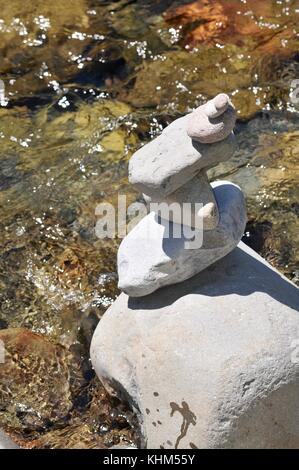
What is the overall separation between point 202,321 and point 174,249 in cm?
33

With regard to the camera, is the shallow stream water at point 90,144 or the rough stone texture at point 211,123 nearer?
the rough stone texture at point 211,123

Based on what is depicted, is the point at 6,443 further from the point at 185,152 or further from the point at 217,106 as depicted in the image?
the point at 217,106

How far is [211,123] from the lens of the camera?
3.20 metres

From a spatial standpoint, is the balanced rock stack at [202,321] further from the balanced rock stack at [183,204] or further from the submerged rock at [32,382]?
the submerged rock at [32,382]

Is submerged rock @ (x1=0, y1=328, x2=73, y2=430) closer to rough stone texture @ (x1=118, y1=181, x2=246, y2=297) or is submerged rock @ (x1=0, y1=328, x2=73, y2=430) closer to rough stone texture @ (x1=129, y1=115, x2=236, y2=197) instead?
rough stone texture @ (x1=118, y1=181, x2=246, y2=297)

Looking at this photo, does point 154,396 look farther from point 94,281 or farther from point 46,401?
point 94,281

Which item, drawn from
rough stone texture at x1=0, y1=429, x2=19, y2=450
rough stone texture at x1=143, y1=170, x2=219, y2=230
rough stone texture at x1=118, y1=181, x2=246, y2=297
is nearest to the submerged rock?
rough stone texture at x1=0, y1=429, x2=19, y2=450

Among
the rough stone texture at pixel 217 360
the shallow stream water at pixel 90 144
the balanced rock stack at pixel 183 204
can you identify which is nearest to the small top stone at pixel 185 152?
the balanced rock stack at pixel 183 204

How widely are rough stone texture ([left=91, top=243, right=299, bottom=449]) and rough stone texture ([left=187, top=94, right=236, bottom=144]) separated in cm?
81

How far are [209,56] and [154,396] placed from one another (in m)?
3.28

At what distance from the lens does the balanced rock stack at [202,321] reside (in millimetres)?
3395

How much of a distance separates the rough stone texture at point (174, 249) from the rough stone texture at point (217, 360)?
13 centimetres

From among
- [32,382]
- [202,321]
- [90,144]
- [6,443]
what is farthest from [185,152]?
[90,144]

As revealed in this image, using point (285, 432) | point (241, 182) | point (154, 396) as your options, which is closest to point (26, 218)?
point (241, 182)
